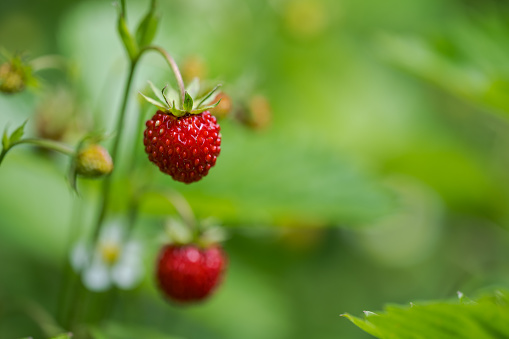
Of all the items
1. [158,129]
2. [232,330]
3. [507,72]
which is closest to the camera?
[158,129]

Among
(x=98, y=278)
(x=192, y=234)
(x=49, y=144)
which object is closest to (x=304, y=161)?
(x=192, y=234)

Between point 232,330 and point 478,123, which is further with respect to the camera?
point 478,123

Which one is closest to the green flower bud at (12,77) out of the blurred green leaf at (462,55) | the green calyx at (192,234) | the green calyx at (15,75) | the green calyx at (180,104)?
→ the green calyx at (15,75)

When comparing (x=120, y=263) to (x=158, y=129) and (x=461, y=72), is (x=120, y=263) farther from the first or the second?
(x=461, y=72)

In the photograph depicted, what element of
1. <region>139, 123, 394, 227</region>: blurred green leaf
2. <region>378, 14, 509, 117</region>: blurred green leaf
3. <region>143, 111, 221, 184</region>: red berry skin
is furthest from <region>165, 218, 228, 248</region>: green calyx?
<region>378, 14, 509, 117</region>: blurred green leaf

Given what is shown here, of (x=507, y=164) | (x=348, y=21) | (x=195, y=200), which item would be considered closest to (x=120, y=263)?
(x=195, y=200)

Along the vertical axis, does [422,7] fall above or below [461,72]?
above
